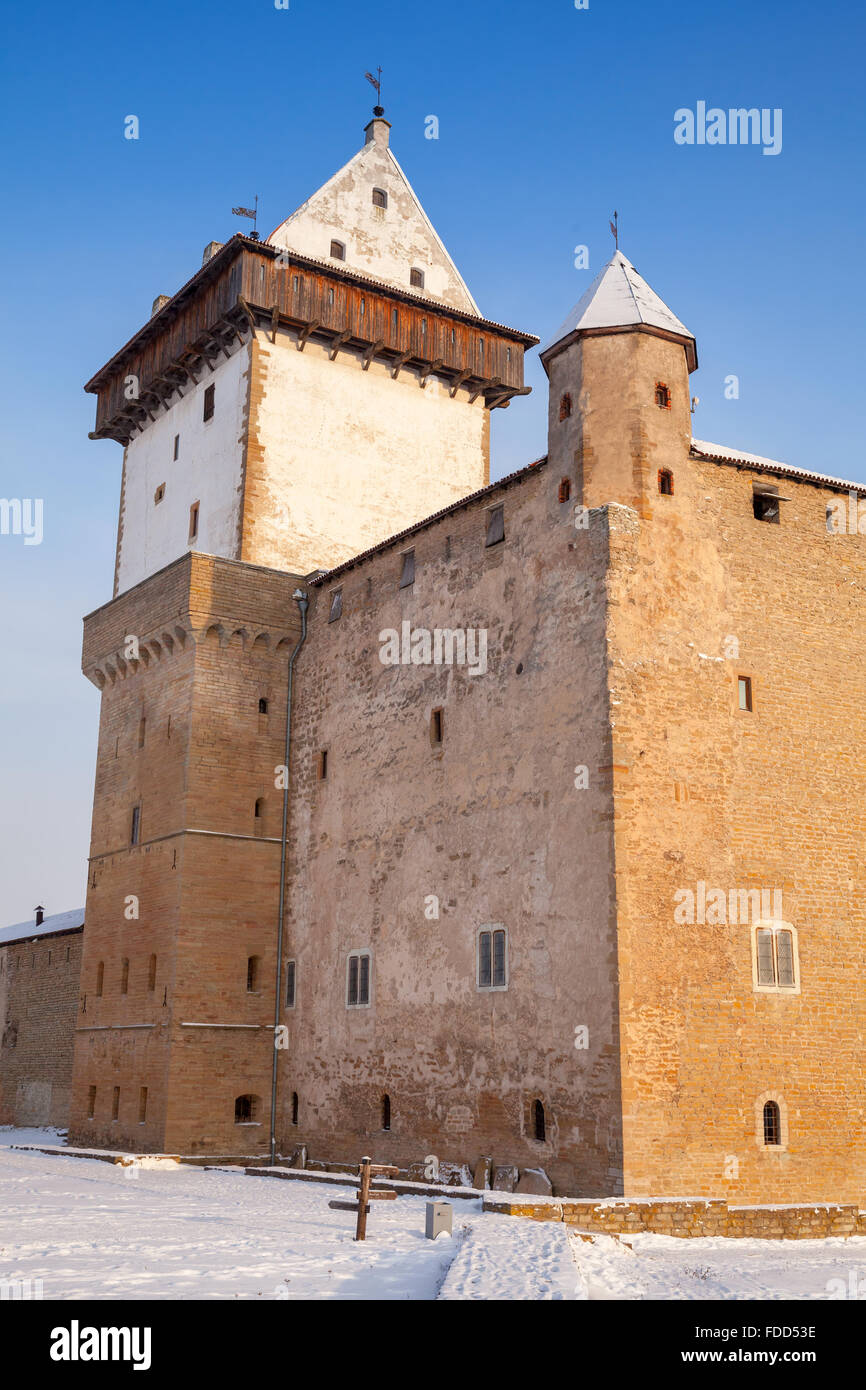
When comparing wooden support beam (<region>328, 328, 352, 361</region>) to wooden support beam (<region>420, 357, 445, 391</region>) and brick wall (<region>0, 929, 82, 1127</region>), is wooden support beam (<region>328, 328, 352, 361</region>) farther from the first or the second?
brick wall (<region>0, 929, 82, 1127</region>)

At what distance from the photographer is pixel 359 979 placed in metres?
25.2

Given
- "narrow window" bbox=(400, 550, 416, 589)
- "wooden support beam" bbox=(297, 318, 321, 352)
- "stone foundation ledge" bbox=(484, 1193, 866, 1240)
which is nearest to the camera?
"stone foundation ledge" bbox=(484, 1193, 866, 1240)

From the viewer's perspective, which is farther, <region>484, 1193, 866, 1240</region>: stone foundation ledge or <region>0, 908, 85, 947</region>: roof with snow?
<region>0, 908, 85, 947</region>: roof with snow

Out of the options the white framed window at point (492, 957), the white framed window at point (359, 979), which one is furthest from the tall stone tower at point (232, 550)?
the white framed window at point (492, 957)

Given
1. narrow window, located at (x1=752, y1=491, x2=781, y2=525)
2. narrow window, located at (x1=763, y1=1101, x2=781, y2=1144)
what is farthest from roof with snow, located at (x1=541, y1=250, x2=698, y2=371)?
narrow window, located at (x1=763, y1=1101, x2=781, y2=1144)

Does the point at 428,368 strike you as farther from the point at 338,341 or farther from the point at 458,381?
the point at 338,341

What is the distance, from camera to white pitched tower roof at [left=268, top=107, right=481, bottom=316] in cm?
3300

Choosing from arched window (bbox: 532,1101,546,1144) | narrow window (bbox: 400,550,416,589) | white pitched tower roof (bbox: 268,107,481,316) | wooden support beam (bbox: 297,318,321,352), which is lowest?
arched window (bbox: 532,1101,546,1144)

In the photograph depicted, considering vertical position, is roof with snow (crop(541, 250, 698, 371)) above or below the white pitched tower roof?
below

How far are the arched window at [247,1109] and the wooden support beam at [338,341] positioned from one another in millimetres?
17386

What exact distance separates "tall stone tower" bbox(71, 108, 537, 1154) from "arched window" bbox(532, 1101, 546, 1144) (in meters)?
8.66

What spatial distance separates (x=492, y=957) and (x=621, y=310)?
430 inches

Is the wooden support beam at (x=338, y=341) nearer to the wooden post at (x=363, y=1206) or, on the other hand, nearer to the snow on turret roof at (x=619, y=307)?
the snow on turret roof at (x=619, y=307)

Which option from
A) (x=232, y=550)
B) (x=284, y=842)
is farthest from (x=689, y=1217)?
(x=232, y=550)
